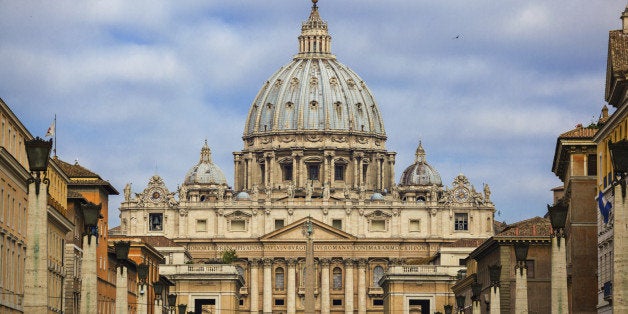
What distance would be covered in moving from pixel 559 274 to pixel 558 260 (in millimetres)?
500

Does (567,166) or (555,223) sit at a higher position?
(567,166)

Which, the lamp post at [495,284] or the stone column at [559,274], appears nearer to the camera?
the stone column at [559,274]

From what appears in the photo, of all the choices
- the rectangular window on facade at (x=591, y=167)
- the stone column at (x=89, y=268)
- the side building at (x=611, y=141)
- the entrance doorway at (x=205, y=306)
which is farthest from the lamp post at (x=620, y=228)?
the entrance doorway at (x=205, y=306)

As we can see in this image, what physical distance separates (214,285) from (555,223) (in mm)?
122585

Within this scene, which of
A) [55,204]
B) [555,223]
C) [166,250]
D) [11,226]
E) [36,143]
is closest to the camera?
[36,143]

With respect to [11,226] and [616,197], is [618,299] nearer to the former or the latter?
[616,197]

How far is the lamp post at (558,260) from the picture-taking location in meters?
50.7

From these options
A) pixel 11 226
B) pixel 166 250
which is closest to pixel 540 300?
pixel 11 226

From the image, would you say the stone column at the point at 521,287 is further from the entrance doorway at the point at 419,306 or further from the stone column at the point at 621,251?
the entrance doorway at the point at 419,306

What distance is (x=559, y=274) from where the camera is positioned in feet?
172

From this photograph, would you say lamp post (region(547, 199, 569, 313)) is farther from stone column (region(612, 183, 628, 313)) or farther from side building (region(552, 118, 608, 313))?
side building (region(552, 118, 608, 313))

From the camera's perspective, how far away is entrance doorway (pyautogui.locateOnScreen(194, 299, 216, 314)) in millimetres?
167525

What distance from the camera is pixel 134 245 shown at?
11800cm

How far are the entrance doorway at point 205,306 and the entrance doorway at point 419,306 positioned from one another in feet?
57.5
